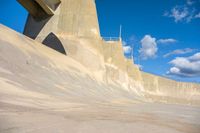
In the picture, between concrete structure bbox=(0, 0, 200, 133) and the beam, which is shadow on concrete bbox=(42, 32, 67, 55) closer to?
concrete structure bbox=(0, 0, 200, 133)

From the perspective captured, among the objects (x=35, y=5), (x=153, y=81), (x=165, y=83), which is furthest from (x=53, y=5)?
(x=165, y=83)

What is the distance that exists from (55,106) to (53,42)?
2112 centimetres

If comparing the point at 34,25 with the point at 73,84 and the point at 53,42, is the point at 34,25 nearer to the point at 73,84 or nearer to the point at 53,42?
the point at 53,42

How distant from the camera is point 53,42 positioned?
29688 mm

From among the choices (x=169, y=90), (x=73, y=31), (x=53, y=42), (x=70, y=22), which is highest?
(x=70, y=22)

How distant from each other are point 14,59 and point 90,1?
1926cm

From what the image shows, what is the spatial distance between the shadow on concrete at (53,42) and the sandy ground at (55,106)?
493 centimetres

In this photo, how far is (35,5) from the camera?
30562 mm

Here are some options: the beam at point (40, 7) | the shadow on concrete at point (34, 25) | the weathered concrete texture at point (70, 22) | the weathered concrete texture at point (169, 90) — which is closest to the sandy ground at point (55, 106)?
the weathered concrete texture at point (70, 22)

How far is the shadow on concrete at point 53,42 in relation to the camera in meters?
28.9

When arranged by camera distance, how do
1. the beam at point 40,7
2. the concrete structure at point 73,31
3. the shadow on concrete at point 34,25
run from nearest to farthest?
the concrete structure at point 73,31 → the beam at point 40,7 → the shadow on concrete at point 34,25

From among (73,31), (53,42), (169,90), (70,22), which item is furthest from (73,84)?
(169,90)

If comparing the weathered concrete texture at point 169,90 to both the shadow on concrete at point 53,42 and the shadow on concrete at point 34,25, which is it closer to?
the shadow on concrete at point 53,42

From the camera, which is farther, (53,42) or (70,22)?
(70,22)
